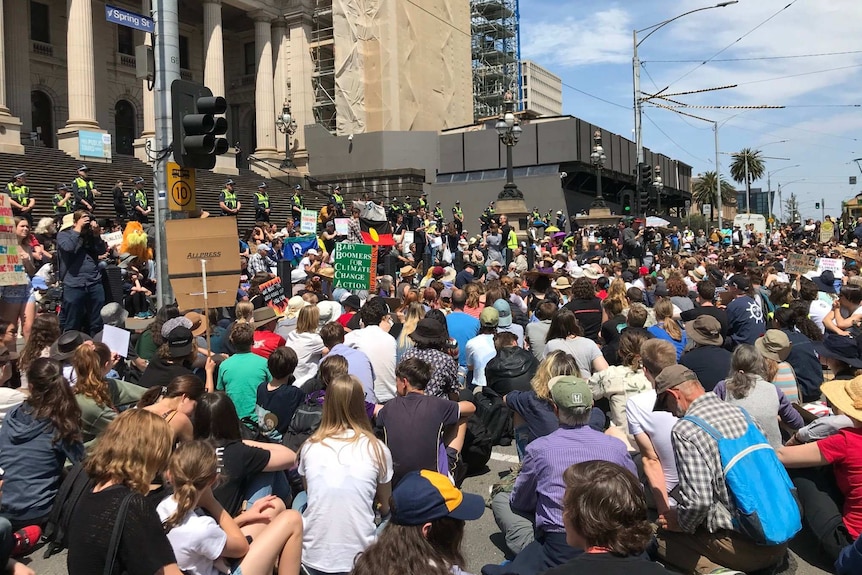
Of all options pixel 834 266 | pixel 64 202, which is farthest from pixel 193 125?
pixel 834 266

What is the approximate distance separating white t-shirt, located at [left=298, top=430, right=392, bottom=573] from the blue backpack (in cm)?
189

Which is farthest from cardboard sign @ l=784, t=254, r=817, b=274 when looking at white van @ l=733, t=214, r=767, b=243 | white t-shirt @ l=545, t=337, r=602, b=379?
white van @ l=733, t=214, r=767, b=243

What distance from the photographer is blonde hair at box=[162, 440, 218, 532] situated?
3.26 m

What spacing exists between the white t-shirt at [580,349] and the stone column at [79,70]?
27645 millimetres

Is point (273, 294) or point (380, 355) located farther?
point (273, 294)

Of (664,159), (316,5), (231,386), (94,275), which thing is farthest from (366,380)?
(664,159)

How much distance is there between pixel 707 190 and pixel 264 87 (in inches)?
2512

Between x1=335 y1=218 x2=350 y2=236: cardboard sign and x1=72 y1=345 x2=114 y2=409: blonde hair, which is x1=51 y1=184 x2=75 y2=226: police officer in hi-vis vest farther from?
x1=72 y1=345 x2=114 y2=409: blonde hair

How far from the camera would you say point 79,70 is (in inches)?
1123

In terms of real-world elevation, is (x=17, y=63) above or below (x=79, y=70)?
above

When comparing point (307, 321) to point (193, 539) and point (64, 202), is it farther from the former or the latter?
point (64, 202)

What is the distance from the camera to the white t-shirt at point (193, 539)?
3.35 metres

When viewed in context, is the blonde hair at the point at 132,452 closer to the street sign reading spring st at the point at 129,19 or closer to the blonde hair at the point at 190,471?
the blonde hair at the point at 190,471

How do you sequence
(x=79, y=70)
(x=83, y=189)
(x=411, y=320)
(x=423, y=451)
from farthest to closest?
1. (x=79, y=70)
2. (x=83, y=189)
3. (x=411, y=320)
4. (x=423, y=451)
